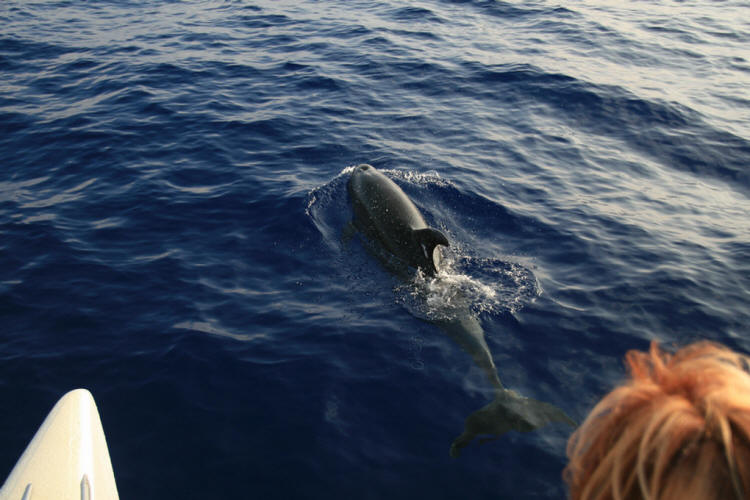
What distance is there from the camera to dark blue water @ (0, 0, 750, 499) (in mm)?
5742

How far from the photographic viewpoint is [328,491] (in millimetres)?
5152

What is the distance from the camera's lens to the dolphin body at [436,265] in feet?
19.0

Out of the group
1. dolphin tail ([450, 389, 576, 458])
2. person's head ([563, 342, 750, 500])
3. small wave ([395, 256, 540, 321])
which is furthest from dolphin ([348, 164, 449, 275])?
person's head ([563, 342, 750, 500])

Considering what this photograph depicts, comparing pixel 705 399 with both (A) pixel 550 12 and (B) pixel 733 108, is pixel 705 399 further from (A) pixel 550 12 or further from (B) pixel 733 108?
(A) pixel 550 12

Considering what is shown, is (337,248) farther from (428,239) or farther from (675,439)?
(675,439)

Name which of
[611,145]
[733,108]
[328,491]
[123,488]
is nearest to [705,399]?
[328,491]

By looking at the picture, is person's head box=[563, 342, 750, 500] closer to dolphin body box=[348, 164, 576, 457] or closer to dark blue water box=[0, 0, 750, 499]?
dark blue water box=[0, 0, 750, 499]

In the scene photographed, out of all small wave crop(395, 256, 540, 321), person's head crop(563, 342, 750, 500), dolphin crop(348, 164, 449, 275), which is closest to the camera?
person's head crop(563, 342, 750, 500)

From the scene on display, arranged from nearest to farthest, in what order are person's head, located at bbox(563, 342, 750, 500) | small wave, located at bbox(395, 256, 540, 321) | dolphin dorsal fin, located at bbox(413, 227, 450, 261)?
person's head, located at bbox(563, 342, 750, 500), small wave, located at bbox(395, 256, 540, 321), dolphin dorsal fin, located at bbox(413, 227, 450, 261)

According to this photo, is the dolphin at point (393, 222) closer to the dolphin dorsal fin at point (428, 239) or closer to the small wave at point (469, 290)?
the dolphin dorsal fin at point (428, 239)

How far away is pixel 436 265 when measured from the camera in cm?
822

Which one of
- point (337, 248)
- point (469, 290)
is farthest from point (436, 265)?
point (337, 248)

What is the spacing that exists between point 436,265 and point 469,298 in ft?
2.54

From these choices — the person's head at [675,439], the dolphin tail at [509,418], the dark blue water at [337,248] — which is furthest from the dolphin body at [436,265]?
the person's head at [675,439]
